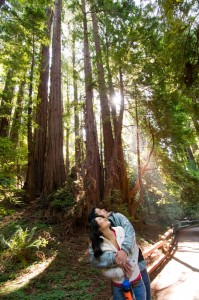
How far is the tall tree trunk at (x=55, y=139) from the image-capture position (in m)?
9.56

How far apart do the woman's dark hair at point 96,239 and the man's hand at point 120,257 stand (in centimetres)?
16

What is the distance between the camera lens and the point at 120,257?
7.04 ft

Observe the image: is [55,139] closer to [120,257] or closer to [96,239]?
[96,239]

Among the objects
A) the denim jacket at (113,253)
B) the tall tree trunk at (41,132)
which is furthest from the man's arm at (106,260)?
the tall tree trunk at (41,132)

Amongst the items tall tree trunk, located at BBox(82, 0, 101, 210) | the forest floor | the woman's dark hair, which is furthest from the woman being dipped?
tall tree trunk, located at BBox(82, 0, 101, 210)

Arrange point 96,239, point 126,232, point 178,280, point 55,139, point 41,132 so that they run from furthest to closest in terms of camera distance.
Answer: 1. point 41,132
2. point 55,139
3. point 178,280
4. point 126,232
5. point 96,239

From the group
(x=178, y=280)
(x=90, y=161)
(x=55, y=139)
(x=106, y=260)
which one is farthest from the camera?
(x=55, y=139)

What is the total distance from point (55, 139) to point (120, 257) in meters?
8.36

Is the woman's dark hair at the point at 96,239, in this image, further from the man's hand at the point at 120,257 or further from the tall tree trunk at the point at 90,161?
the tall tree trunk at the point at 90,161

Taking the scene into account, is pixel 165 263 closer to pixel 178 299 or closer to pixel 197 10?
pixel 178 299

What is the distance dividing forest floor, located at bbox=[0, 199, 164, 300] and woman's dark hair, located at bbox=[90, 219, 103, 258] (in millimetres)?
1849

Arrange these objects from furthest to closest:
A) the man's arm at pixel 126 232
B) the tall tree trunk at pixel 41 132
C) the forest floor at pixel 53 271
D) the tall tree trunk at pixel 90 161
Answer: the tall tree trunk at pixel 41 132, the tall tree trunk at pixel 90 161, the forest floor at pixel 53 271, the man's arm at pixel 126 232

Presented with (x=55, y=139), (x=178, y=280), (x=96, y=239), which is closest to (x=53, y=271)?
(x=178, y=280)

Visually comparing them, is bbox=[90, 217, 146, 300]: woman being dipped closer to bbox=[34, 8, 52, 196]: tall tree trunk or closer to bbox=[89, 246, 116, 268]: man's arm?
bbox=[89, 246, 116, 268]: man's arm
